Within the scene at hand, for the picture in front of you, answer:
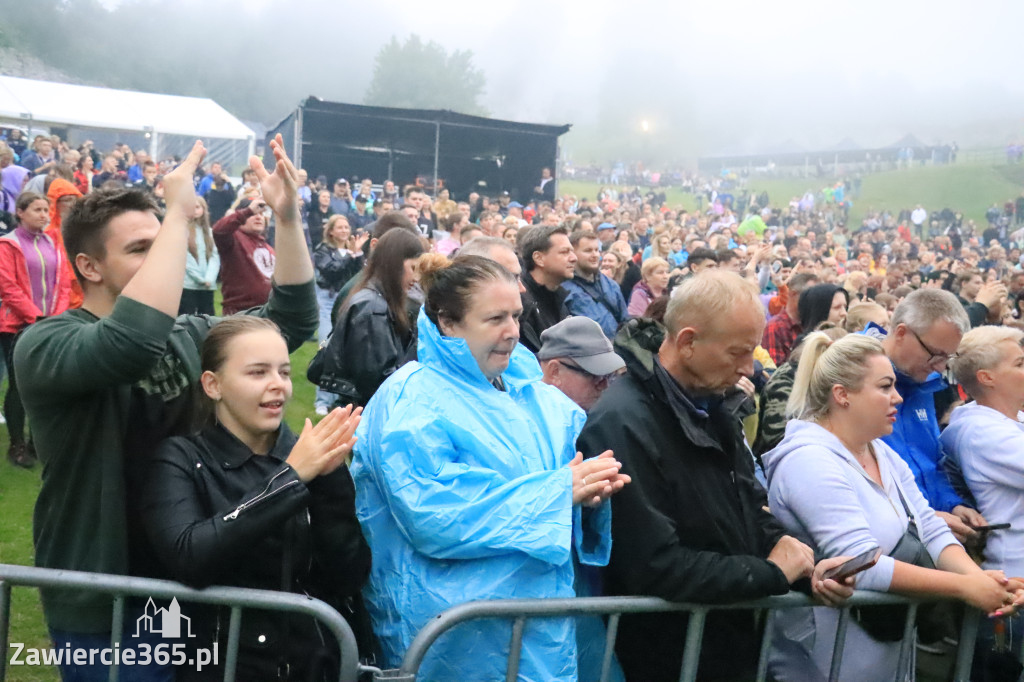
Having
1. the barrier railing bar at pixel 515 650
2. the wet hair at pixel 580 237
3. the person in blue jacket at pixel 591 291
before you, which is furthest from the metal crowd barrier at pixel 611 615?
the wet hair at pixel 580 237

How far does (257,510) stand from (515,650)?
78cm

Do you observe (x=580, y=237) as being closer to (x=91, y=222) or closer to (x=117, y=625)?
Result: (x=91, y=222)

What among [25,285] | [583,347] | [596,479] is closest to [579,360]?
[583,347]

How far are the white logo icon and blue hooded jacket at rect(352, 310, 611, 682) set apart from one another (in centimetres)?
53

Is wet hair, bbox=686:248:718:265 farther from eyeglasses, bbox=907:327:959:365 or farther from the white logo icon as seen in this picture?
the white logo icon

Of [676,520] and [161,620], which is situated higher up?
[676,520]

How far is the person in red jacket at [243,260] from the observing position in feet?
25.2

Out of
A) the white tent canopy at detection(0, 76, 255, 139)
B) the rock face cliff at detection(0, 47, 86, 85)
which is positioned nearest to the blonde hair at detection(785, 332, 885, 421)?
the white tent canopy at detection(0, 76, 255, 139)

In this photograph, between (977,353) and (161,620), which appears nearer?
(161,620)

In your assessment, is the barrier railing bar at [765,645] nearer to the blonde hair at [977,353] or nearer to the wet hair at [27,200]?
the blonde hair at [977,353]

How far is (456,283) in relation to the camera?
2.79 metres

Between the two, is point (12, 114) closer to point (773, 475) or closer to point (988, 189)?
point (773, 475)

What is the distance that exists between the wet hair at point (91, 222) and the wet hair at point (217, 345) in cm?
37

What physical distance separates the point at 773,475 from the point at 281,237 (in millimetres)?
1813
